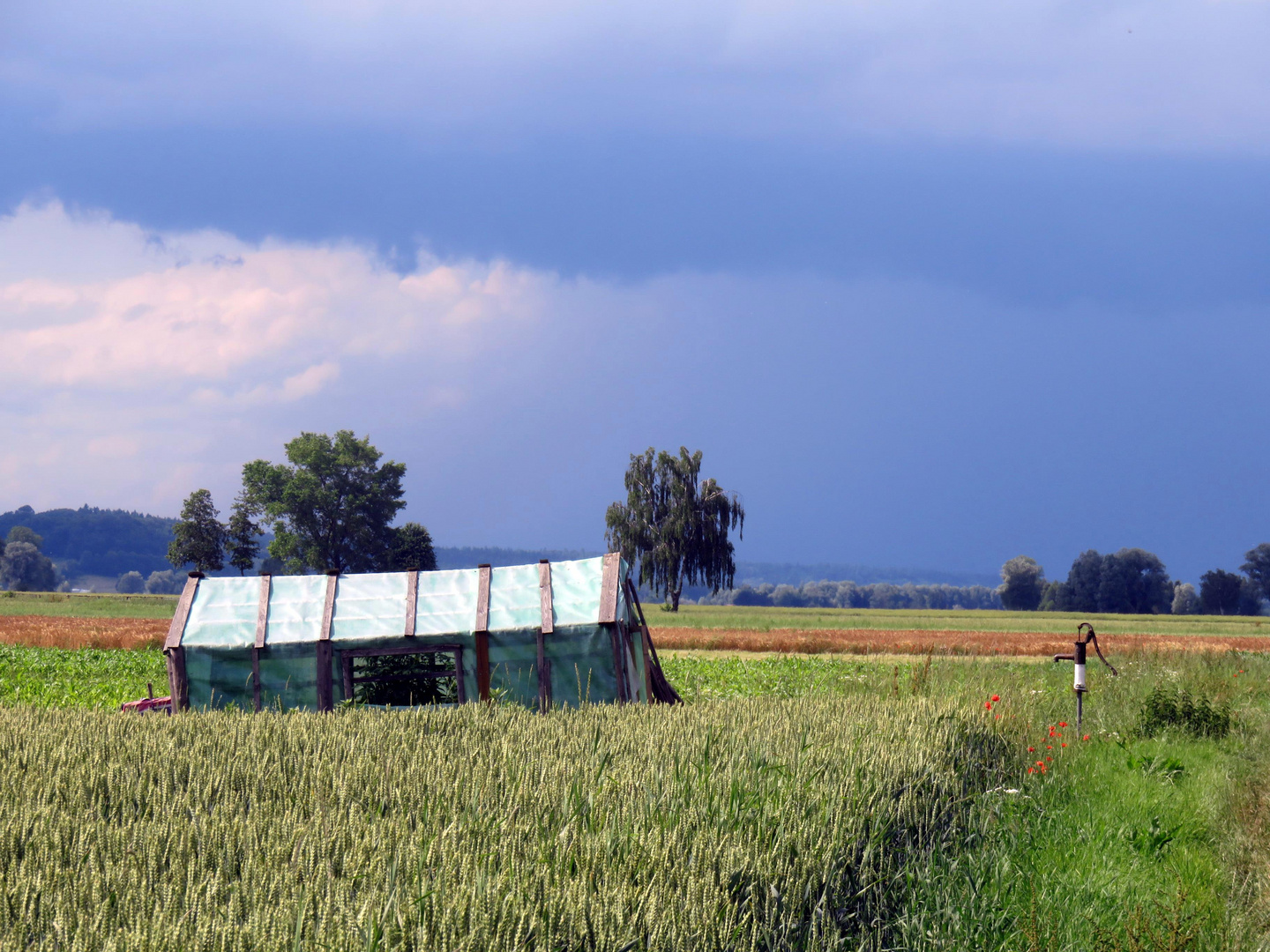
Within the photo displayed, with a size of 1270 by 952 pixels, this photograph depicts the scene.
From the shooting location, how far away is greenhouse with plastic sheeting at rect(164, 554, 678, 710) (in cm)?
1474

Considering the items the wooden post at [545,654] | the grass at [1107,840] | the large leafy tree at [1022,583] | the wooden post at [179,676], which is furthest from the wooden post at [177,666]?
the large leafy tree at [1022,583]

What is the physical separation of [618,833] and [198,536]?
333ft

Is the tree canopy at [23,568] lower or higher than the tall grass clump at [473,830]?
lower

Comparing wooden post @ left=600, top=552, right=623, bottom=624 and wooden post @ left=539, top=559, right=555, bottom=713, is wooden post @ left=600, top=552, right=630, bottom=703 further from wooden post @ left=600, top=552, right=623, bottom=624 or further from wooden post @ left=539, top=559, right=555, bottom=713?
wooden post @ left=539, top=559, right=555, bottom=713

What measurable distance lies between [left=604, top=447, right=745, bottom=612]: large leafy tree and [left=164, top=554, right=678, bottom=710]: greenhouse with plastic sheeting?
62832mm

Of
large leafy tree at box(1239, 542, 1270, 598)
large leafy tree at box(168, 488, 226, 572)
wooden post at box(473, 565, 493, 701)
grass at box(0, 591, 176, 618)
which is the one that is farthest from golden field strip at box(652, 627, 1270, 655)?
large leafy tree at box(1239, 542, 1270, 598)

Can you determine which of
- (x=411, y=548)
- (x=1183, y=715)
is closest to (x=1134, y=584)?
(x=411, y=548)

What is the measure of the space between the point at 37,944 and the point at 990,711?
1014cm

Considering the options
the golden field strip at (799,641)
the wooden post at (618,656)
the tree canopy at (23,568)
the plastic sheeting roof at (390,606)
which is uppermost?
the plastic sheeting roof at (390,606)

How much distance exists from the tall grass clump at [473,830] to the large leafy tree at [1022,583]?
458 feet

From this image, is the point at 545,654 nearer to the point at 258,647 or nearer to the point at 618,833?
the point at 258,647

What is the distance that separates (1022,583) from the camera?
137 meters

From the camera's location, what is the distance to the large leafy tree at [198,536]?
3738 inches

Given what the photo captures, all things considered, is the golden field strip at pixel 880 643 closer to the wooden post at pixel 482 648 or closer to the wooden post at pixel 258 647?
the wooden post at pixel 482 648
